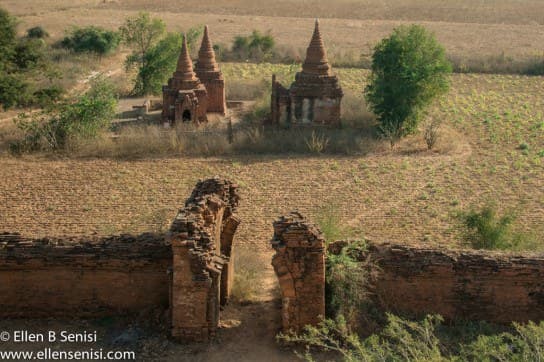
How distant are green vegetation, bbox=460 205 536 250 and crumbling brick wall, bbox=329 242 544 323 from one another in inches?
125

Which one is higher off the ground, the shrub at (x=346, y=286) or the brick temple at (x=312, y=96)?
the brick temple at (x=312, y=96)

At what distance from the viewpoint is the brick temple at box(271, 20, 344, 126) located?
81.3 feet

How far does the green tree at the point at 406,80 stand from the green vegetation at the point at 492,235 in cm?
872

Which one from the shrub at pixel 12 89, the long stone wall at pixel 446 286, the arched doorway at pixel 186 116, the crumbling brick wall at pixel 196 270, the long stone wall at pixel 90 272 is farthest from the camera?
the arched doorway at pixel 186 116

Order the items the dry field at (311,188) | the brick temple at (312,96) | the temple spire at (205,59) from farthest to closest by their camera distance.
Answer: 1. the temple spire at (205,59)
2. the brick temple at (312,96)
3. the dry field at (311,188)

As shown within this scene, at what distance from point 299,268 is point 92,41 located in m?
32.1

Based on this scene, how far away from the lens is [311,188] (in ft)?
64.4

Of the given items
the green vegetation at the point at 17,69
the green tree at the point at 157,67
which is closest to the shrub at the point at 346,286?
the green vegetation at the point at 17,69

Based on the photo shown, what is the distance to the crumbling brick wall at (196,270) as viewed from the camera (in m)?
10.5

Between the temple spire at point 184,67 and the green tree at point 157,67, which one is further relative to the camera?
the green tree at point 157,67

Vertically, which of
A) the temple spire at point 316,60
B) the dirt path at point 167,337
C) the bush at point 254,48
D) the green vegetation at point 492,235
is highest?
the temple spire at point 316,60

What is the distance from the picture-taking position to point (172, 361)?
10609mm

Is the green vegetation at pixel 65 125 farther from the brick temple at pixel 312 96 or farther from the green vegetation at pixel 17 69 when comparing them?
the brick temple at pixel 312 96

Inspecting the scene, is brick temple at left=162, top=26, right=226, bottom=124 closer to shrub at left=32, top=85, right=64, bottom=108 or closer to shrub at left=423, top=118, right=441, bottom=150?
shrub at left=32, top=85, right=64, bottom=108
